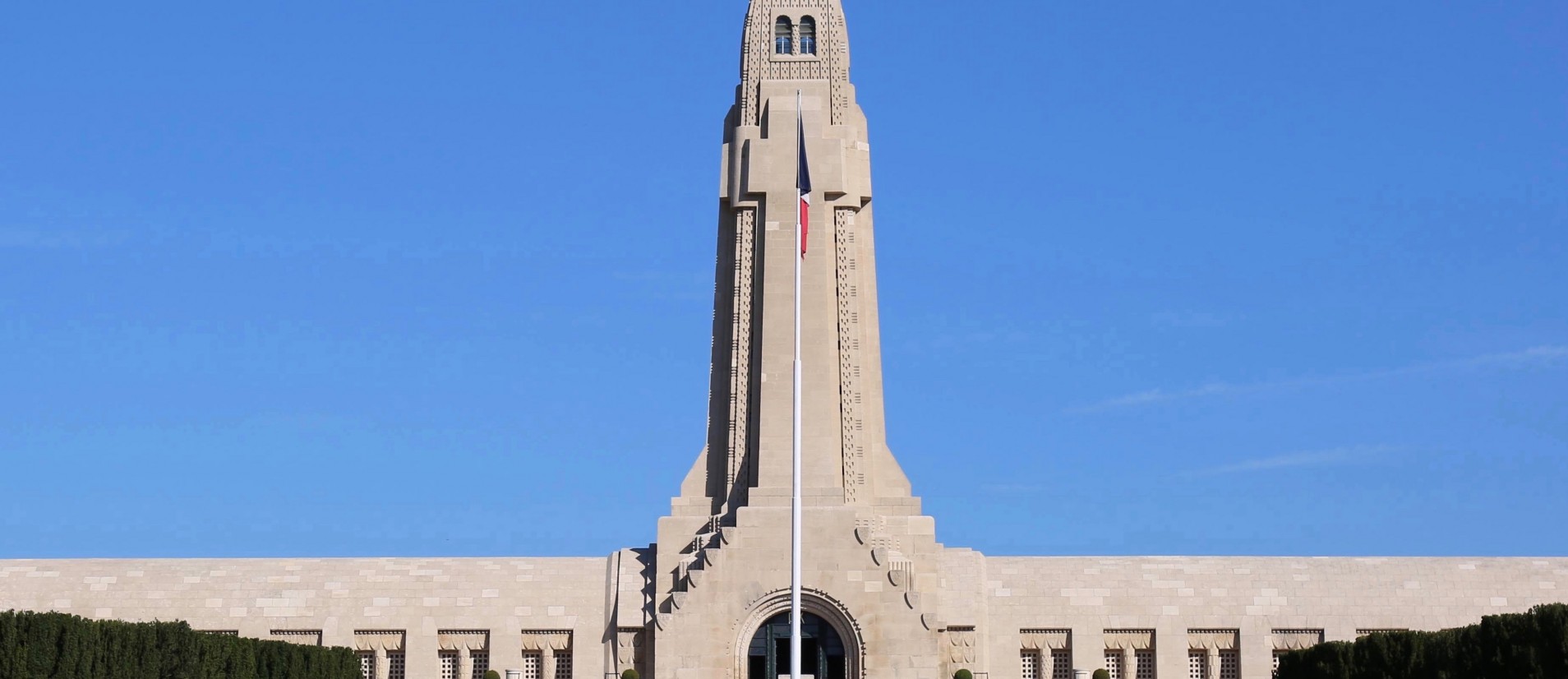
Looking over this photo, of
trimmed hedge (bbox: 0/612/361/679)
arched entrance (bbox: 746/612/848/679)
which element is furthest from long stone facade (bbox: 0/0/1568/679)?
trimmed hedge (bbox: 0/612/361/679)

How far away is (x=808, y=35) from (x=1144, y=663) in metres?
17.4

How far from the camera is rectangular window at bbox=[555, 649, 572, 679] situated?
158ft

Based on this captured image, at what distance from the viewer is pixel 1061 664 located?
159 ft

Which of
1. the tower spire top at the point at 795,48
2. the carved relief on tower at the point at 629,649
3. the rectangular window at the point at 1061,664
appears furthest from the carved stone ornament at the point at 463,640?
the tower spire top at the point at 795,48

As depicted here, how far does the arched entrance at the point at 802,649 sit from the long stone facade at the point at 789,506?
7.51 feet

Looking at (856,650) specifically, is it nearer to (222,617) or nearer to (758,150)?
(758,150)

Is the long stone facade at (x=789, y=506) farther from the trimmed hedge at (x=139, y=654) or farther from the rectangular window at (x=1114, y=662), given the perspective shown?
the trimmed hedge at (x=139, y=654)

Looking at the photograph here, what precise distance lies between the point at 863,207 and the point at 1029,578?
9858 millimetres

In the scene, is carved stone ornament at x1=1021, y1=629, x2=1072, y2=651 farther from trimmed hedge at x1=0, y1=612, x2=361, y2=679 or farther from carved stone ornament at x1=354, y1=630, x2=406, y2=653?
trimmed hedge at x1=0, y1=612, x2=361, y2=679

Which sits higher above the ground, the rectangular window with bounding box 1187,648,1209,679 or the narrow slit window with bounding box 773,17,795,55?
the narrow slit window with bounding box 773,17,795,55

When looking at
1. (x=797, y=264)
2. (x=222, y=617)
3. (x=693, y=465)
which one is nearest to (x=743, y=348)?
(x=693, y=465)

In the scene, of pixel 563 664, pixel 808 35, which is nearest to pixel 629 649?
pixel 563 664

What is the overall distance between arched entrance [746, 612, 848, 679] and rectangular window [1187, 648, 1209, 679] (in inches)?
348

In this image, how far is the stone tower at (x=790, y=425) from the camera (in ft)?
147
